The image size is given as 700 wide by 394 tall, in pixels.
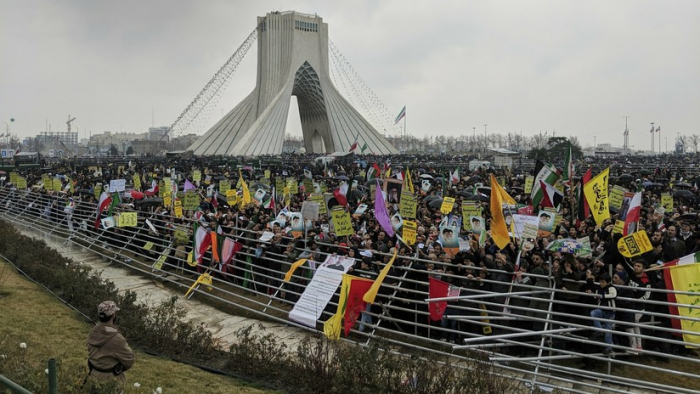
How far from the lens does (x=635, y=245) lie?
28.6 feet

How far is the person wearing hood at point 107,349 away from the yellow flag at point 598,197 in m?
10.0

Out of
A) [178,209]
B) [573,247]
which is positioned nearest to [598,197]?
[573,247]

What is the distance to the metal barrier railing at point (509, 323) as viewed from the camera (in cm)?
735

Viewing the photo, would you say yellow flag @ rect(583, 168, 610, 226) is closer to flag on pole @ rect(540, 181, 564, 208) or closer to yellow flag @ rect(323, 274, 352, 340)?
flag on pole @ rect(540, 181, 564, 208)

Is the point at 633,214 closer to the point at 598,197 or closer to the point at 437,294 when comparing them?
the point at 598,197

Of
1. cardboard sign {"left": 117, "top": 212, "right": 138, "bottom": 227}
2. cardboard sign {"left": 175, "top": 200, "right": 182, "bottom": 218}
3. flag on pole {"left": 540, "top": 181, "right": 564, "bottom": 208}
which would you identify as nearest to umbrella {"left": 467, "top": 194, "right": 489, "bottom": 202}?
flag on pole {"left": 540, "top": 181, "right": 564, "bottom": 208}

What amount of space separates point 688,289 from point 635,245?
5.35 ft

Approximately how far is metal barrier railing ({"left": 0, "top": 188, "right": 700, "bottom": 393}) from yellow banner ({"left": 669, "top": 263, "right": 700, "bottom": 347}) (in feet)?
0.62

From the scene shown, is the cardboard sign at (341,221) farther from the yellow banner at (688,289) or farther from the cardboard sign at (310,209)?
the yellow banner at (688,289)

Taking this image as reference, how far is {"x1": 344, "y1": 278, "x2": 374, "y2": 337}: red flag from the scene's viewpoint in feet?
30.6

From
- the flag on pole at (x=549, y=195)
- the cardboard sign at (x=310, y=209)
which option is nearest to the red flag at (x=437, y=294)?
the cardboard sign at (x=310, y=209)

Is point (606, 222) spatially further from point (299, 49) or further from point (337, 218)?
point (299, 49)

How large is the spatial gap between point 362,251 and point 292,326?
199 centimetres

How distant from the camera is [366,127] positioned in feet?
263
